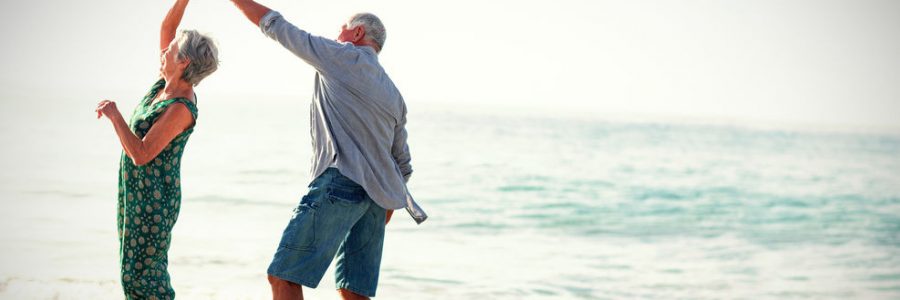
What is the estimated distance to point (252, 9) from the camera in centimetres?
356

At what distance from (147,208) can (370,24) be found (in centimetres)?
105

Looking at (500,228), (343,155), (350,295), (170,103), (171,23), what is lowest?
(500,228)

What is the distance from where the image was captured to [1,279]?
605cm

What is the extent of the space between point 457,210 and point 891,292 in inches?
259

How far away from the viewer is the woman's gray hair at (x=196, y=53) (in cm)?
351

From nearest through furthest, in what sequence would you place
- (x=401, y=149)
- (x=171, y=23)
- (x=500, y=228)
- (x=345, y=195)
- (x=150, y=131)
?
(x=150, y=131), (x=345, y=195), (x=171, y=23), (x=401, y=149), (x=500, y=228)

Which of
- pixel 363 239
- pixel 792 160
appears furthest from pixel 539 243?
pixel 792 160

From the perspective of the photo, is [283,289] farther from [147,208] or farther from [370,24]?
[370,24]

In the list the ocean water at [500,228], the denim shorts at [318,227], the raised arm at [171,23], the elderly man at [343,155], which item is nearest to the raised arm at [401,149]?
the elderly man at [343,155]

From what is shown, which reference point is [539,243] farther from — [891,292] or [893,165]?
[893,165]

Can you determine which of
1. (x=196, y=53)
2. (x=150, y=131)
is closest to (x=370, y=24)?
(x=196, y=53)

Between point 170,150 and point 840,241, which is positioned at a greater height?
point 170,150

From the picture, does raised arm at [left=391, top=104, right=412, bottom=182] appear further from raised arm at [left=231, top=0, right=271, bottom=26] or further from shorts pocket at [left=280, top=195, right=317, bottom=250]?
raised arm at [left=231, top=0, right=271, bottom=26]

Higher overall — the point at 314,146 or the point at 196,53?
the point at 196,53
